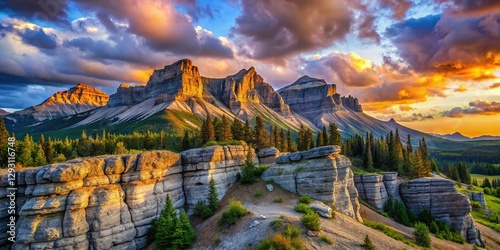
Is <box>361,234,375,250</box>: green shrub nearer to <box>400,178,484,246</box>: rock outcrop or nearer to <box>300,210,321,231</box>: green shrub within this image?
<box>300,210,321,231</box>: green shrub

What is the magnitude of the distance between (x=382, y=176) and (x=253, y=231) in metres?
Answer: 38.9

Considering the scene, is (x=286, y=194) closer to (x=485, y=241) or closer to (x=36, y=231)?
(x=36, y=231)

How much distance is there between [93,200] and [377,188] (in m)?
49.0

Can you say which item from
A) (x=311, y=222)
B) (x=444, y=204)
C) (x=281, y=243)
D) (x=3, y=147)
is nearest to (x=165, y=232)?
(x=281, y=243)

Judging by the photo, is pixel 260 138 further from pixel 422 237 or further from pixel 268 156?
pixel 422 237

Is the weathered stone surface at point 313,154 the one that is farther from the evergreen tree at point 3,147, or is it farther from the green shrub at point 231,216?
the evergreen tree at point 3,147

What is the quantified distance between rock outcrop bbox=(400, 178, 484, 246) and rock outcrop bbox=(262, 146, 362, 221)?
65.3 ft

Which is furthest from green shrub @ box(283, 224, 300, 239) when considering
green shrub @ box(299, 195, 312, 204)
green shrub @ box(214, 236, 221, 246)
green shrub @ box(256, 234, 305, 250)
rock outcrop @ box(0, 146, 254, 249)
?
rock outcrop @ box(0, 146, 254, 249)

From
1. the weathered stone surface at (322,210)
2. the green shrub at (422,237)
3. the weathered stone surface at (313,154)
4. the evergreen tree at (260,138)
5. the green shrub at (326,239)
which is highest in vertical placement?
the evergreen tree at (260,138)

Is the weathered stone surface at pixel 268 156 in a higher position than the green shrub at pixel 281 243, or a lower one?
higher

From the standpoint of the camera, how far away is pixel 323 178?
41031 mm

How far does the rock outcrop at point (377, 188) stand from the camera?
56.0m

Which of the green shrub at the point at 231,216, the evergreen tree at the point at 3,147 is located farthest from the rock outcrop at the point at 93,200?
the evergreen tree at the point at 3,147

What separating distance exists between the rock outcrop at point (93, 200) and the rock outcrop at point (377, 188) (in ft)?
117
